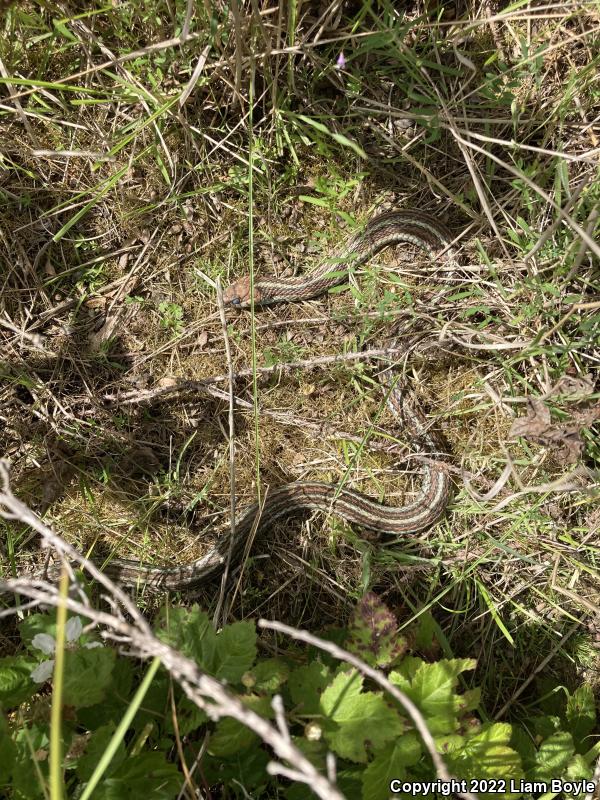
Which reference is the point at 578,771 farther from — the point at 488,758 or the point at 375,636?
the point at 375,636

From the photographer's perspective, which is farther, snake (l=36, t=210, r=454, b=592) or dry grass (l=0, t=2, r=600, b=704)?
snake (l=36, t=210, r=454, b=592)

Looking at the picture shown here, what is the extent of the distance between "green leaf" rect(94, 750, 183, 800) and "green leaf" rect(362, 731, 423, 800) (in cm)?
65

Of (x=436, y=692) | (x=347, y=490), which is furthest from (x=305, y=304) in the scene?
(x=436, y=692)

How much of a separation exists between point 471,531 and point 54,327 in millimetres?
2627

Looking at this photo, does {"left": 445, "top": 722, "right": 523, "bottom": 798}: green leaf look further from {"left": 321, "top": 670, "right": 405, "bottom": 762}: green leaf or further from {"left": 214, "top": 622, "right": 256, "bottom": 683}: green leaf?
{"left": 214, "top": 622, "right": 256, "bottom": 683}: green leaf

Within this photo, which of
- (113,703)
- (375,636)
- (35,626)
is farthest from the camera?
(375,636)

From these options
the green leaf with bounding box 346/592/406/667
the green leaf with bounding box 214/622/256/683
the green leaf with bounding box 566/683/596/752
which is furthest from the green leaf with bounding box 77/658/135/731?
the green leaf with bounding box 566/683/596/752

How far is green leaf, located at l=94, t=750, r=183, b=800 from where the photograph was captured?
77.8 inches

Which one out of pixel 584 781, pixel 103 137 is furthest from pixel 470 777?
pixel 103 137

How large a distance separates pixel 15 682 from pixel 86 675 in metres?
0.33

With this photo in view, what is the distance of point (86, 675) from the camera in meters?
2.08

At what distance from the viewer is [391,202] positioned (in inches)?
137

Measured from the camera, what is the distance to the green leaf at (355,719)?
6.64 ft

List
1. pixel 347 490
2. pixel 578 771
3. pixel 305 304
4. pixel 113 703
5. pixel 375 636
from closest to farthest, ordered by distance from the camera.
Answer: pixel 113 703 → pixel 375 636 → pixel 578 771 → pixel 347 490 → pixel 305 304
